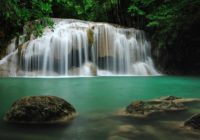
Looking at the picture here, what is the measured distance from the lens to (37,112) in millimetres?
6047

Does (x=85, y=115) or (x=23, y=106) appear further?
(x=85, y=115)

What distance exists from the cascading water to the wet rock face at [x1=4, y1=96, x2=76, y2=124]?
47.3 ft

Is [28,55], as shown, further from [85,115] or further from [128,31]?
[85,115]

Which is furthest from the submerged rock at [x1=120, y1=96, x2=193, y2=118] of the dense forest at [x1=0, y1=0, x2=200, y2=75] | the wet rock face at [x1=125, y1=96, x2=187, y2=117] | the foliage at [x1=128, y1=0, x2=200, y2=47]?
the foliage at [x1=128, y1=0, x2=200, y2=47]

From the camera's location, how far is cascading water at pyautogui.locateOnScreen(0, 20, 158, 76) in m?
21.0

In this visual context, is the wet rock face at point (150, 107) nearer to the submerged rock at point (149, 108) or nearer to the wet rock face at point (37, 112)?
the submerged rock at point (149, 108)

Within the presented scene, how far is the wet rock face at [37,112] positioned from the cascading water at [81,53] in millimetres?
14420

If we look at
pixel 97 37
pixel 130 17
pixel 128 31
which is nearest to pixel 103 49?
pixel 97 37

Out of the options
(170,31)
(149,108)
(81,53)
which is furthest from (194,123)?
(170,31)

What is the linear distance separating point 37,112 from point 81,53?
1625 centimetres

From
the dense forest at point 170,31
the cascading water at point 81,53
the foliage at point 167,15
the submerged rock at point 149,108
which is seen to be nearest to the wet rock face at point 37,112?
the submerged rock at point 149,108

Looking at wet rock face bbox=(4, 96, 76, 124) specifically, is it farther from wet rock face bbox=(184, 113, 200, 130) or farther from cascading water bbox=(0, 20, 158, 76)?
cascading water bbox=(0, 20, 158, 76)

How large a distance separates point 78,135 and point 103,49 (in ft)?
58.0

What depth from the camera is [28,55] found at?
21.2 metres
